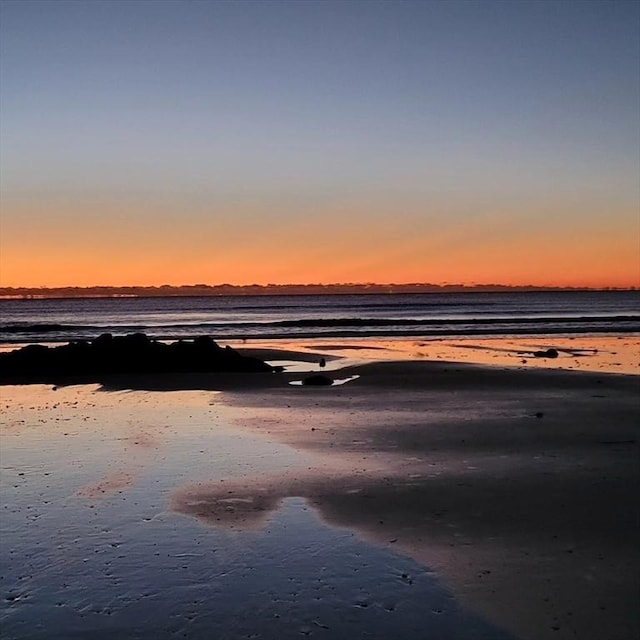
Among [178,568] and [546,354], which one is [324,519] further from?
[546,354]

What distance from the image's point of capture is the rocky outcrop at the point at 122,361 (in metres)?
30.1

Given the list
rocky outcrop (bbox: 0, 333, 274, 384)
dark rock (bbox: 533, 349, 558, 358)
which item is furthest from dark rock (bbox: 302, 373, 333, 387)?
dark rock (bbox: 533, 349, 558, 358)

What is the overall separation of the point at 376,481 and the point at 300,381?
579 inches

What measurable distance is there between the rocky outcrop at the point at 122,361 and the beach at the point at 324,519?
9.23 metres

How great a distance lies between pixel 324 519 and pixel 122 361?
904 inches

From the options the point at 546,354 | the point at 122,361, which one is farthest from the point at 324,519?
the point at 546,354

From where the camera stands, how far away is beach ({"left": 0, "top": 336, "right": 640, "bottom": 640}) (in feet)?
23.0

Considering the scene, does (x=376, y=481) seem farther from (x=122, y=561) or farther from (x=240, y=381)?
(x=240, y=381)

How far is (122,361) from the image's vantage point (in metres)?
31.2

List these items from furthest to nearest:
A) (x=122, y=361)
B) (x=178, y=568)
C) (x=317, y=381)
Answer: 1. (x=122, y=361)
2. (x=317, y=381)
3. (x=178, y=568)

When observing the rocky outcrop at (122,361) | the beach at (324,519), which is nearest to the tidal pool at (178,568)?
the beach at (324,519)

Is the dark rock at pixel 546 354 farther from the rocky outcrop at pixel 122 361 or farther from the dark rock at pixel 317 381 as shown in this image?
the dark rock at pixel 317 381

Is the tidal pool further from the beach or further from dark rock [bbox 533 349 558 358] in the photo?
dark rock [bbox 533 349 558 358]

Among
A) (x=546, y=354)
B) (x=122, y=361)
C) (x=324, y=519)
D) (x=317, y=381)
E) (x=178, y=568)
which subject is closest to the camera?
(x=178, y=568)
